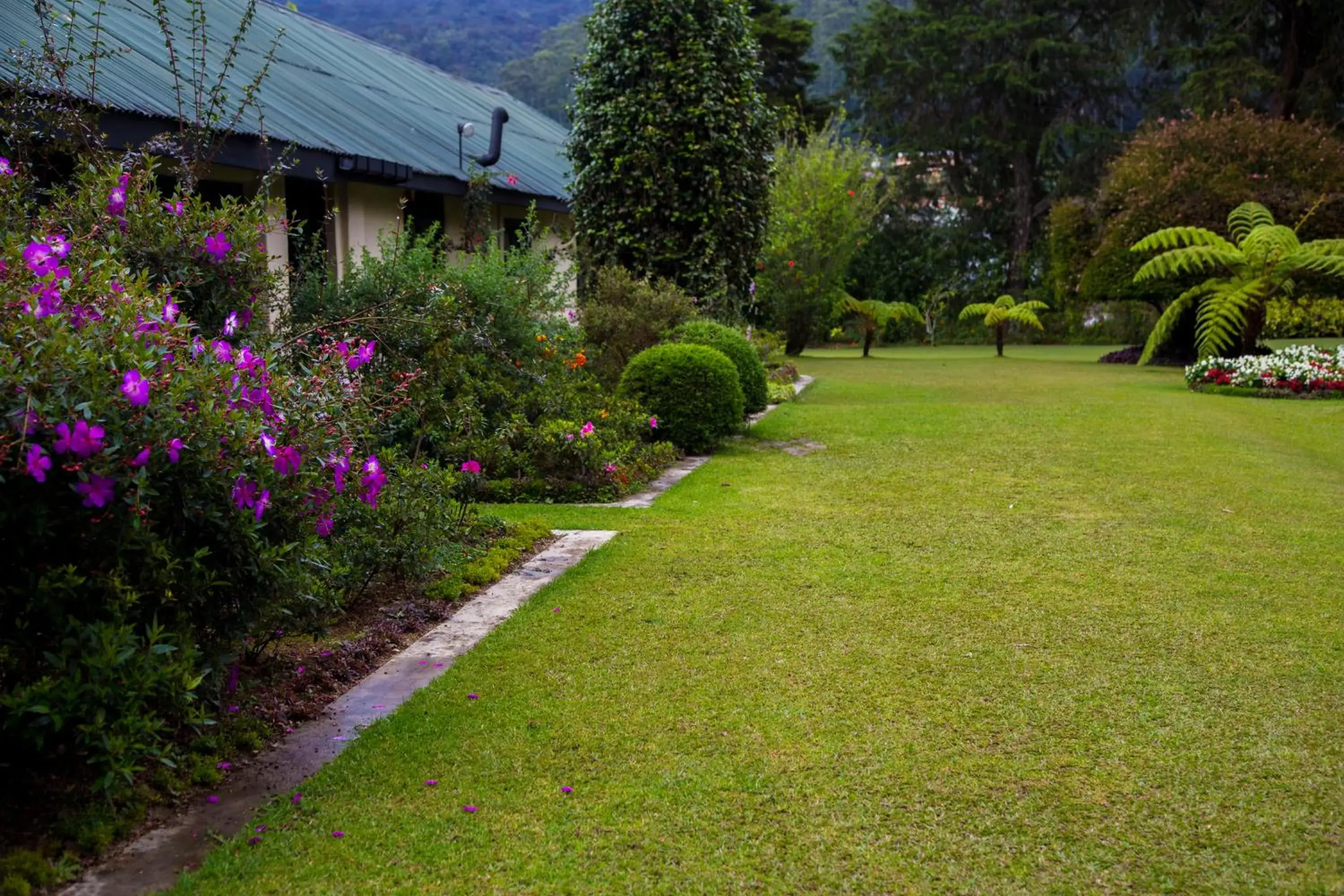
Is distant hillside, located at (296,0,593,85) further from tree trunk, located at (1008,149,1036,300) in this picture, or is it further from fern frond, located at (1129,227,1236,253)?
fern frond, located at (1129,227,1236,253)

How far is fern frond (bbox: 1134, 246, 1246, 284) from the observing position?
15.5 m

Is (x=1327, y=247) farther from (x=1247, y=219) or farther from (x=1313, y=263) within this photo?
(x=1247, y=219)

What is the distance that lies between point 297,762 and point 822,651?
1.88 m

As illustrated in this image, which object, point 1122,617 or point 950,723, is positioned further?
point 1122,617

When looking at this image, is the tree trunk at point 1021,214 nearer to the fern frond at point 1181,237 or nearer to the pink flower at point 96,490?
the fern frond at point 1181,237

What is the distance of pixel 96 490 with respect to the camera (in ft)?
7.92

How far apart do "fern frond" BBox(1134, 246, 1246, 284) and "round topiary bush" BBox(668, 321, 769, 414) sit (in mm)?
7962

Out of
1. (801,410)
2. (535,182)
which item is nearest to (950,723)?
(801,410)

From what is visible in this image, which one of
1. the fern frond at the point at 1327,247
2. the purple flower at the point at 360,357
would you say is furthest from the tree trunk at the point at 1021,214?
the purple flower at the point at 360,357

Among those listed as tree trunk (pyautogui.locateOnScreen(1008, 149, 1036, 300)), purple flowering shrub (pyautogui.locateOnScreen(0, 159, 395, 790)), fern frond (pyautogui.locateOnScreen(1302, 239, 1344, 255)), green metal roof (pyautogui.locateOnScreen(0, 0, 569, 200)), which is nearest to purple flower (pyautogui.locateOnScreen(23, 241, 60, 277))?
purple flowering shrub (pyautogui.locateOnScreen(0, 159, 395, 790))

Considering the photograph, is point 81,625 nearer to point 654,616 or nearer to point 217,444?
point 217,444

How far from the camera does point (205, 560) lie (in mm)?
2896

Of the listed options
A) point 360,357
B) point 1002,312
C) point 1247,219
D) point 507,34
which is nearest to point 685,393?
point 360,357

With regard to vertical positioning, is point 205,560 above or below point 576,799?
above
